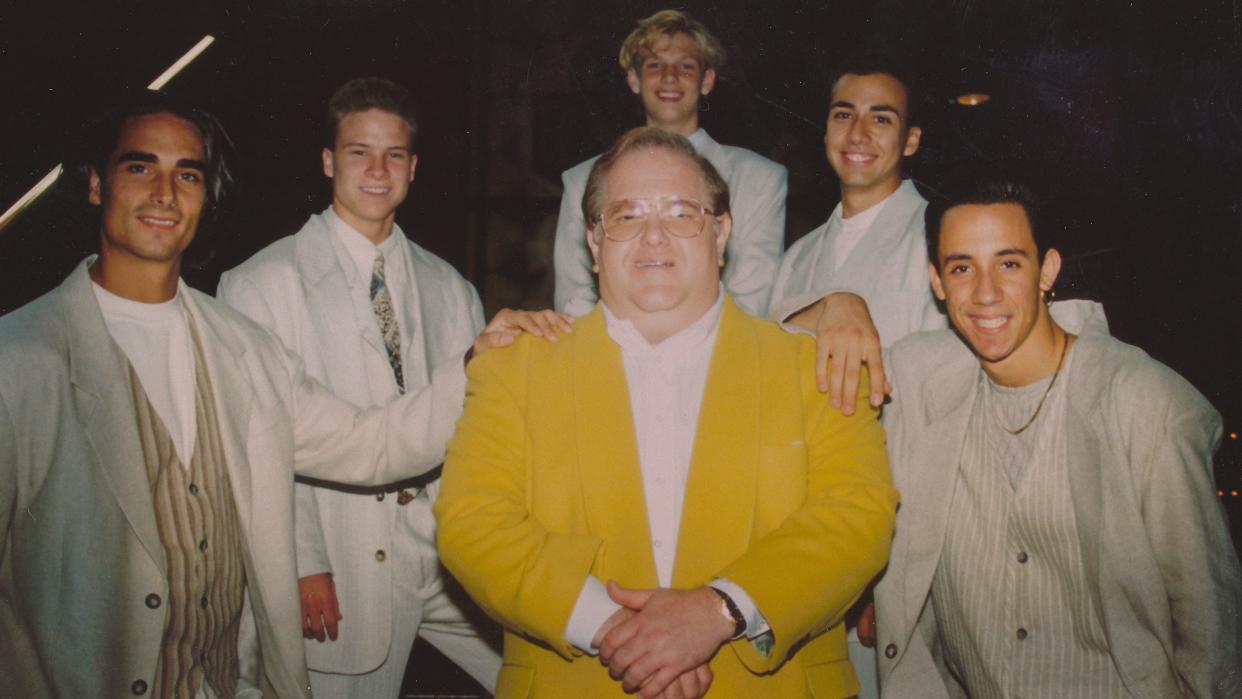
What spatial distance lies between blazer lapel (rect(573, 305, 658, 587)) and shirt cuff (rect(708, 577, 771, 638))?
0.59ft

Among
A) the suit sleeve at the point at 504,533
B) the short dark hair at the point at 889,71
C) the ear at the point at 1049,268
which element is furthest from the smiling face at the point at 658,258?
the short dark hair at the point at 889,71

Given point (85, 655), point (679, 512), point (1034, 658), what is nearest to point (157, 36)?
point (85, 655)

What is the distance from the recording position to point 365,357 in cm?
295

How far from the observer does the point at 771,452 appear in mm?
1840

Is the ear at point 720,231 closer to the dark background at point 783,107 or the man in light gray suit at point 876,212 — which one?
the man in light gray suit at point 876,212

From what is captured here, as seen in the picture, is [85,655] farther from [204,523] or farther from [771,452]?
[771,452]

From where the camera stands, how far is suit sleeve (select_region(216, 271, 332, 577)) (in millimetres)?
2768

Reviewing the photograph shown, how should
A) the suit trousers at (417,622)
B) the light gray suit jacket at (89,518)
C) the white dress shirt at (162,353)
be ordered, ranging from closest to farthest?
the light gray suit jacket at (89,518) → the white dress shirt at (162,353) → the suit trousers at (417,622)

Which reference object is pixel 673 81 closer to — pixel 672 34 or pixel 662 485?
pixel 672 34

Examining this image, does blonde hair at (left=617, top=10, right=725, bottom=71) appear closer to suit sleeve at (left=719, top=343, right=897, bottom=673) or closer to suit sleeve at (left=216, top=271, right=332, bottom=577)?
suit sleeve at (left=216, top=271, right=332, bottom=577)

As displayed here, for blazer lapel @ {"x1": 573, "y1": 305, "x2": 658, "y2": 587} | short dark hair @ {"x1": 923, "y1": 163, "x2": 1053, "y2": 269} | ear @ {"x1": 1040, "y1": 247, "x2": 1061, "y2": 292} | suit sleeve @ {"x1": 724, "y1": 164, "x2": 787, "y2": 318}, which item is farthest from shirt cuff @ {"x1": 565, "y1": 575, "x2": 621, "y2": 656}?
suit sleeve @ {"x1": 724, "y1": 164, "x2": 787, "y2": 318}

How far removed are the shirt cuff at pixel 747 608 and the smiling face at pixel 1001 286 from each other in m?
1.13

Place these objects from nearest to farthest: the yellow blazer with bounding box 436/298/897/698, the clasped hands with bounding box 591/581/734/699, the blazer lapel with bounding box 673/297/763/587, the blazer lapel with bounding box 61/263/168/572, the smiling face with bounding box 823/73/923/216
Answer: the clasped hands with bounding box 591/581/734/699, the yellow blazer with bounding box 436/298/897/698, the blazer lapel with bounding box 673/297/763/587, the blazer lapel with bounding box 61/263/168/572, the smiling face with bounding box 823/73/923/216

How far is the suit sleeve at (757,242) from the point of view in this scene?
342 centimetres
